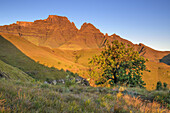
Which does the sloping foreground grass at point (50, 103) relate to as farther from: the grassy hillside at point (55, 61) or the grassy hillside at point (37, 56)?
the grassy hillside at point (37, 56)

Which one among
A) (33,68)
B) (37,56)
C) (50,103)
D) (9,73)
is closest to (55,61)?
(37,56)

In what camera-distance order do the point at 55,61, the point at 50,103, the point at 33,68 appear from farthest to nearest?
1. the point at 55,61
2. the point at 33,68
3. the point at 50,103

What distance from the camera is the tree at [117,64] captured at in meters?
11.9

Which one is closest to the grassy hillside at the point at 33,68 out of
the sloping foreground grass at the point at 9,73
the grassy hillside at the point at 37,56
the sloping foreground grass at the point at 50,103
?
the sloping foreground grass at the point at 9,73

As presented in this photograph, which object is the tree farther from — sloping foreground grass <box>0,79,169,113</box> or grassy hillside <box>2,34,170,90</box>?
grassy hillside <box>2,34,170,90</box>

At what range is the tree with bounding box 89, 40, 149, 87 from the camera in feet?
39.2

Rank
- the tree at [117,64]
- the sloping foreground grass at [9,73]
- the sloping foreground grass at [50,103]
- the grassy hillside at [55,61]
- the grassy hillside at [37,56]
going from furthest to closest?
the grassy hillside at [55,61]
the grassy hillside at [37,56]
the tree at [117,64]
the sloping foreground grass at [9,73]
the sloping foreground grass at [50,103]

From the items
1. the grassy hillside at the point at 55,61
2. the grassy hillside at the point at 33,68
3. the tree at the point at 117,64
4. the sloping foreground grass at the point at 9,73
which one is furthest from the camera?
the grassy hillside at the point at 55,61

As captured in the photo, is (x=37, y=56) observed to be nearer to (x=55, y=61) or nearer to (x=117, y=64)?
(x=55, y=61)

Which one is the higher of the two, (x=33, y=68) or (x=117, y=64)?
(x=117, y=64)

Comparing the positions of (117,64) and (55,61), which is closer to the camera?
(117,64)

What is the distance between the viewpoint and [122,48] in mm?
12961

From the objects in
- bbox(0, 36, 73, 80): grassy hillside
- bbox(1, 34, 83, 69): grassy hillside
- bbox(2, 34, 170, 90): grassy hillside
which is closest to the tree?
bbox(0, 36, 73, 80): grassy hillside

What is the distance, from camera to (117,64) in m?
12.8
